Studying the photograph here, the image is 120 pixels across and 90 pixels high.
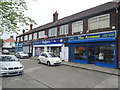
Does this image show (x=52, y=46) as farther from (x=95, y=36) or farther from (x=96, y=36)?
(x=96, y=36)

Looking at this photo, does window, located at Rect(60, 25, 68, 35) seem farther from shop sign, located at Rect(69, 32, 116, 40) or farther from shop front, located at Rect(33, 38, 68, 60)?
shop sign, located at Rect(69, 32, 116, 40)

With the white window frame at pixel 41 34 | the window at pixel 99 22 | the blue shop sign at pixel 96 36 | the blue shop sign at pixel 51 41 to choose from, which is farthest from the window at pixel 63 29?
the white window frame at pixel 41 34

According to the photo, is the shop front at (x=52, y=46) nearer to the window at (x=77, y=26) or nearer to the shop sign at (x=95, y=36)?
the shop sign at (x=95, y=36)

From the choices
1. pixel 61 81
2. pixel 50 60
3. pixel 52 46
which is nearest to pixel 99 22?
pixel 50 60

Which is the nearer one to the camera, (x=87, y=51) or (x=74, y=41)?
(x=87, y=51)

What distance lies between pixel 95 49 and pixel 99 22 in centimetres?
331

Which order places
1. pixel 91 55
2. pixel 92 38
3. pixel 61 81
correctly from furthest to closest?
1. pixel 91 55
2. pixel 92 38
3. pixel 61 81

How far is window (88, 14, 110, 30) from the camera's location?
484 inches

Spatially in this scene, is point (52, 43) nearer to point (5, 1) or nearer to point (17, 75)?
point (17, 75)

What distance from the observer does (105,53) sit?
1212 cm

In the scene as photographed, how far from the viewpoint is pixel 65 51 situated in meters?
17.0

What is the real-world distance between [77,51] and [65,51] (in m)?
2.28

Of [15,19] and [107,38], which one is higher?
[15,19]

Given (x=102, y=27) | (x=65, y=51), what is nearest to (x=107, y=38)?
(x=102, y=27)
